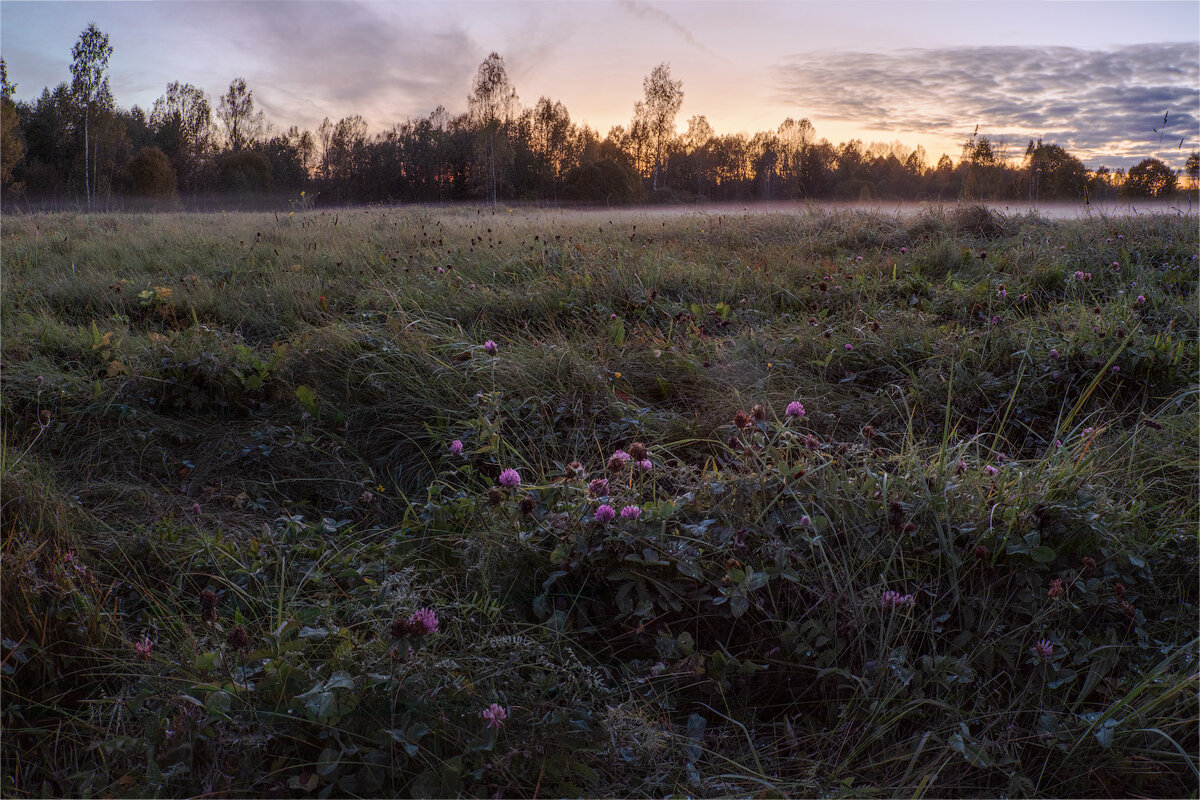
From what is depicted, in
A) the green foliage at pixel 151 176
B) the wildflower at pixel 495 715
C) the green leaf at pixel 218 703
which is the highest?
the green foliage at pixel 151 176

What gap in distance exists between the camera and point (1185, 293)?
14.9 feet

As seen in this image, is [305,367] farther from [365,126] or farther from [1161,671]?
[365,126]

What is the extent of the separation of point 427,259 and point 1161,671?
5491 millimetres

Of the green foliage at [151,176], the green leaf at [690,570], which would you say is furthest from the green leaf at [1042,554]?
the green foliage at [151,176]

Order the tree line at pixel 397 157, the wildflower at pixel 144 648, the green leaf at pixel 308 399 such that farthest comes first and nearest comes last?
the tree line at pixel 397 157 → the green leaf at pixel 308 399 → the wildflower at pixel 144 648

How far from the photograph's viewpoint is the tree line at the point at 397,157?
25.3 metres

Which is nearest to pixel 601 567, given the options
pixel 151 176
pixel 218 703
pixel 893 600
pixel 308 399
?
pixel 893 600

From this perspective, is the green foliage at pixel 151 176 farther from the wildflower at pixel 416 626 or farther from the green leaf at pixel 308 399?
the wildflower at pixel 416 626

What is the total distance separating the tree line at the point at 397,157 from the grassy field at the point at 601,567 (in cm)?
1722

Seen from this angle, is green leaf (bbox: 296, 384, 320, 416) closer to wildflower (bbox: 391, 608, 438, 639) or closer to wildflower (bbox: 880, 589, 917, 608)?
wildflower (bbox: 391, 608, 438, 639)

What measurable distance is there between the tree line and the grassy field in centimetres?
1722

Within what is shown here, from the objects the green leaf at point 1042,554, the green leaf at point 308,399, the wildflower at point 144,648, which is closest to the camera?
the wildflower at point 144,648

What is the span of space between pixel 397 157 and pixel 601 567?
37.2 metres

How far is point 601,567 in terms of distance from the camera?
5.78ft
